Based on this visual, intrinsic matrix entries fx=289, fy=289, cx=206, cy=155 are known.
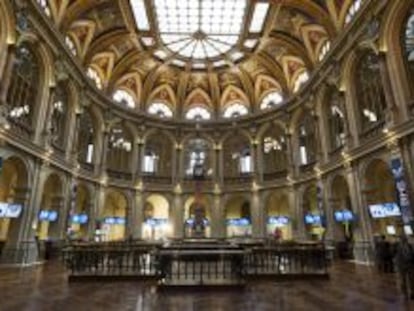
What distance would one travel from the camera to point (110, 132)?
23406 mm

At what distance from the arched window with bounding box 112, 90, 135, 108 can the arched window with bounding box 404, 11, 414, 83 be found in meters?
20.0

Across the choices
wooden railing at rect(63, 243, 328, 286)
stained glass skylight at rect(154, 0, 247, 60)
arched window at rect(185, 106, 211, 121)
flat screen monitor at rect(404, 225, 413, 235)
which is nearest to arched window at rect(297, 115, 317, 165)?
stained glass skylight at rect(154, 0, 247, 60)

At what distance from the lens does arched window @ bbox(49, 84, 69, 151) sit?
1642cm

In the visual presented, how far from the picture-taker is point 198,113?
28.9 metres

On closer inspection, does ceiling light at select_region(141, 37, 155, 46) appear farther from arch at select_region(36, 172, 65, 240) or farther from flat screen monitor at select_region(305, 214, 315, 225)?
flat screen monitor at select_region(305, 214, 315, 225)

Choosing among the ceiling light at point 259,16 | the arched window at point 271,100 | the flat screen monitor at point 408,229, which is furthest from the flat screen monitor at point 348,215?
the ceiling light at point 259,16

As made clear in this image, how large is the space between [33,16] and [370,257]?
1924cm

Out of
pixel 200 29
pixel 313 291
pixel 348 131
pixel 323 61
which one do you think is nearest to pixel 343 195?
pixel 348 131

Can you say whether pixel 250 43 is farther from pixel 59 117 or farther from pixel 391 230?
pixel 391 230

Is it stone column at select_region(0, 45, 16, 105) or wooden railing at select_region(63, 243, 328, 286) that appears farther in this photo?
stone column at select_region(0, 45, 16, 105)

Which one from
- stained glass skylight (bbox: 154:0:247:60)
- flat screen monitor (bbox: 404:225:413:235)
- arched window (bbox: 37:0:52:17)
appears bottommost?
flat screen monitor (bbox: 404:225:413:235)

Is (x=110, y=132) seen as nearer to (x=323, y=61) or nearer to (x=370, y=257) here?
(x=323, y=61)

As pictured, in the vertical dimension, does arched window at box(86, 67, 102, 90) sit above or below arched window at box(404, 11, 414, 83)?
above

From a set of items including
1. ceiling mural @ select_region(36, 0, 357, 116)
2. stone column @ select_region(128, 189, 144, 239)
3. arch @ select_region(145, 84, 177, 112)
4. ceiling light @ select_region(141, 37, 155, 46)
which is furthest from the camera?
arch @ select_region(145, 84, 177, 112)
